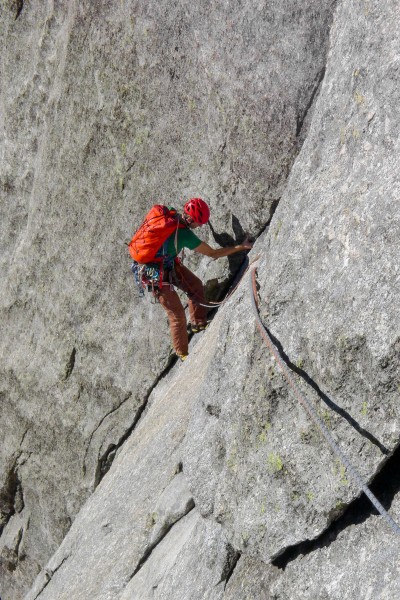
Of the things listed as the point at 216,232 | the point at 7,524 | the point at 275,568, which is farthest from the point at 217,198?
the point at 7,524

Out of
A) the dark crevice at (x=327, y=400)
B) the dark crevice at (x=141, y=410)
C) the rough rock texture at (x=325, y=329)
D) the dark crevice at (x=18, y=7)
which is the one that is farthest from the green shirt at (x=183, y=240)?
the dark crevice at (x=18, y=7)

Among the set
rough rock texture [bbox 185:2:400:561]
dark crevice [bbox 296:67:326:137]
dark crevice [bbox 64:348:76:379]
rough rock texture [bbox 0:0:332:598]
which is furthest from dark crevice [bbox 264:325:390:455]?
dark crevice [bbox 64:348:76:379]

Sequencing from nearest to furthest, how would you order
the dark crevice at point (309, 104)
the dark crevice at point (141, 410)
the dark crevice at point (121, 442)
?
the dark crevice at point (309, 104) < the dark crevice at point (141, 410) < the dark crevice at point (121, 442)

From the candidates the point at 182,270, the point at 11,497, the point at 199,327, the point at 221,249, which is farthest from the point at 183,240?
the point at 11,497

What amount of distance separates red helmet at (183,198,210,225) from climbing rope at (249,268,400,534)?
2.87m

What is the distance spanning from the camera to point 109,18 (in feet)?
35.0

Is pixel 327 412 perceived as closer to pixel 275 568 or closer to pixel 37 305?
pixel 275 568

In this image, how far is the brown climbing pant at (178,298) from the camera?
1034 centimetres

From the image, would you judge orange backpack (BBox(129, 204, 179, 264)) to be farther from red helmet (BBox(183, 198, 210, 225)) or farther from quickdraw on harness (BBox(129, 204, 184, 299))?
red helmet (BBox(183, 198, 210, 225))

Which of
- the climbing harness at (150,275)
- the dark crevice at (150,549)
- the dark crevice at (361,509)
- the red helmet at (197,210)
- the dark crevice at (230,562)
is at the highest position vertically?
the red helmet at (197,210)

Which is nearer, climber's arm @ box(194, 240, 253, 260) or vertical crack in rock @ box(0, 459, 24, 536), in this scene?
climber's arm @ box(194, 240, 253, 260)

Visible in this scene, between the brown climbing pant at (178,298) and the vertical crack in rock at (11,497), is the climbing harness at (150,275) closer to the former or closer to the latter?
the brown climbing pant at (178,298)

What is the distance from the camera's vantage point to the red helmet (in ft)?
31.1

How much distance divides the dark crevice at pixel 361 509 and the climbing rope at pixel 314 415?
190mm
